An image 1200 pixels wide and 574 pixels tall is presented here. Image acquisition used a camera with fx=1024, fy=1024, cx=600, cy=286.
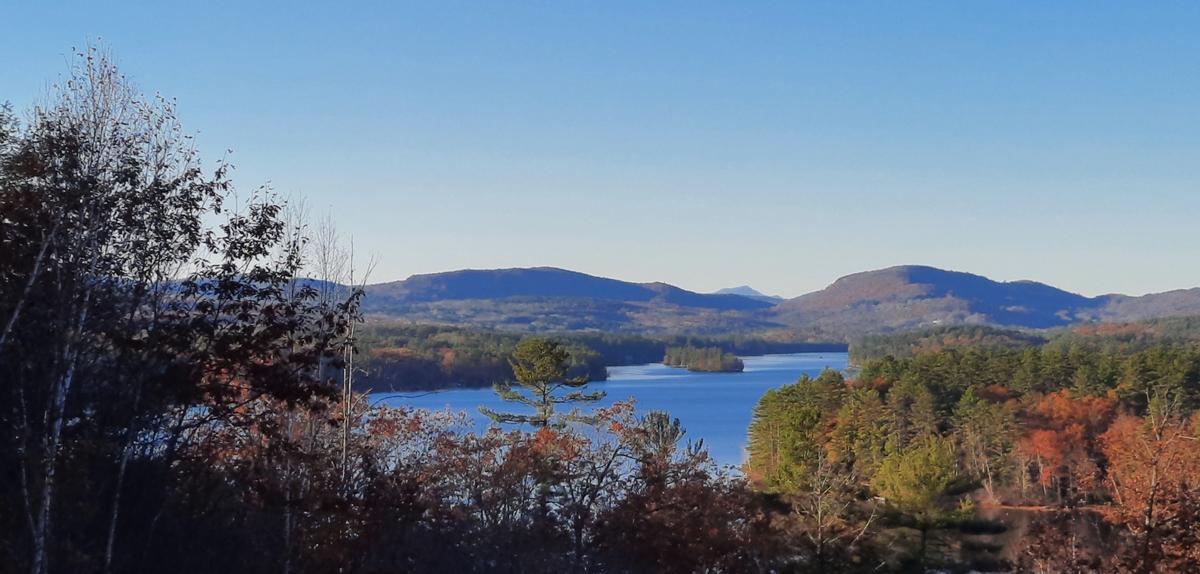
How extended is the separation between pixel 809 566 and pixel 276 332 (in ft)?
34.6

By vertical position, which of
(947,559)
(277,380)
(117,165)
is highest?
(117,165)

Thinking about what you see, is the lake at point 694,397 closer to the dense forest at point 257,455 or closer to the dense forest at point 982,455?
the dense forest at point 982,455

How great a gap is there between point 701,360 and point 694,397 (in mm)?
33644

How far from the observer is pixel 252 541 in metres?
7.41

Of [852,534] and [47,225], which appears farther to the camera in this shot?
[852,534]

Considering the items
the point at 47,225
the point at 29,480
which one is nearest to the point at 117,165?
the point at 47,225

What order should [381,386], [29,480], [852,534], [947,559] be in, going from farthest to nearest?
[381,386], [947,559], [852,534], [29,480]

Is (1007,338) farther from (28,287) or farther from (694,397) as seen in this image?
(28,287)

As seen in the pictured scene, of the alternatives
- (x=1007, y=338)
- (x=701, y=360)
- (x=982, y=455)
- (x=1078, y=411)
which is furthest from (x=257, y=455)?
(x=701, y=360)

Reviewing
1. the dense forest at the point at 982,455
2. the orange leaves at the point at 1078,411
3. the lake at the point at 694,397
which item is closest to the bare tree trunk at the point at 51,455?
the dense forest at the point at 982,455

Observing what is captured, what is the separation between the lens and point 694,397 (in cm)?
5856

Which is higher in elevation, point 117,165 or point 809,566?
point 117,165

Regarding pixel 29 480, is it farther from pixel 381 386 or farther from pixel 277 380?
pixel 381 386

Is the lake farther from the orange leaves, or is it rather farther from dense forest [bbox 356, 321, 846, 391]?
the orange leaves
